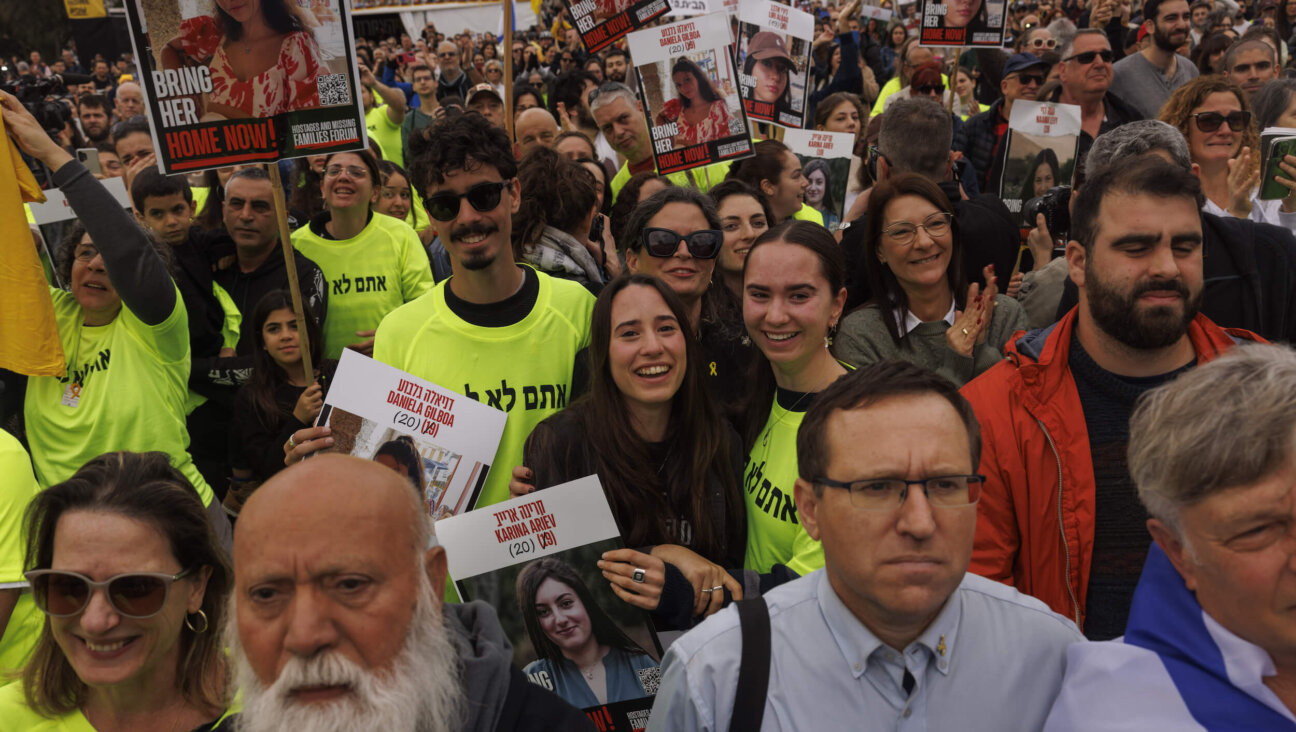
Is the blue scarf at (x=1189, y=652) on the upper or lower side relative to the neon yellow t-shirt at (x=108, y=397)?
upper

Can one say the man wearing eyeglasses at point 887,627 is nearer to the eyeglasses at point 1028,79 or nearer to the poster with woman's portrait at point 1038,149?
the poster with woman's portrait at point 1038,149

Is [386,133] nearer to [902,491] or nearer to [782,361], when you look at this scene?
[782,361]

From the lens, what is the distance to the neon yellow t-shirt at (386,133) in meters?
9.32

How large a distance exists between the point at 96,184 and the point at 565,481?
201 centimetres

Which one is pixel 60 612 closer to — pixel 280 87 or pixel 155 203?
pixel 280 87

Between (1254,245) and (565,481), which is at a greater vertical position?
(1254,245)

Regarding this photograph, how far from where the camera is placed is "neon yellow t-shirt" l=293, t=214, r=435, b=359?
5051 mm

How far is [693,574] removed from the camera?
263 centimetres

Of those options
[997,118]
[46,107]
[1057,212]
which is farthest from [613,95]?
[46,107]

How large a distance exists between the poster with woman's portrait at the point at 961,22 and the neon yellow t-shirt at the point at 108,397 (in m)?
4.91

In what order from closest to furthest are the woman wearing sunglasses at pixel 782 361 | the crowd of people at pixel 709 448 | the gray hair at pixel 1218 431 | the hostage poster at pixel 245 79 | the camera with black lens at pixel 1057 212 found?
1. the gray hair at pixel 1218 431
2. the crowd of people at pixel 709 448
3. the woman wearing sunglasses at pixel 782 361
4. the hostage poster at pixel 245 79
5. the camera with black lens at pixel 1057 212

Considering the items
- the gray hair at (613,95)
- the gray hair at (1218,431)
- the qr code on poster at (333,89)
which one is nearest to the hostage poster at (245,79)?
the qr code on poster at (333,89)

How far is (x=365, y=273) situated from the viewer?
16.8 ft

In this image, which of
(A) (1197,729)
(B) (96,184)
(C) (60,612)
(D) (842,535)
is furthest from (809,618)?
(B) (96,184)
